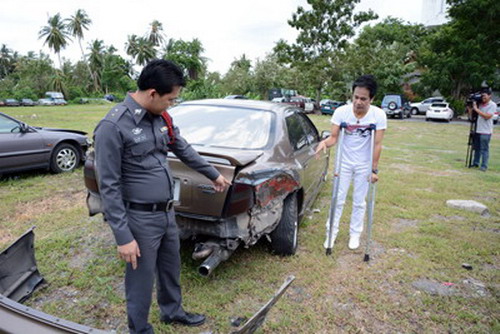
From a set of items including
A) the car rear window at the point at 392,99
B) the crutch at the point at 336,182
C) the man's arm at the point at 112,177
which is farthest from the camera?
the car rear window at the point at 392,99

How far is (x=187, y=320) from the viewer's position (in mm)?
2428

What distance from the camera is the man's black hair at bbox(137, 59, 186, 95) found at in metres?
1.80

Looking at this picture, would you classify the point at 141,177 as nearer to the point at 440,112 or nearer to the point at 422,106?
the point at 440,112

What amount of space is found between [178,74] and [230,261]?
206 centimetres

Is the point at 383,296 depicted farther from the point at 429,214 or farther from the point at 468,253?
the point at 429,214

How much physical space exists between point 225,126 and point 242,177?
1.03m

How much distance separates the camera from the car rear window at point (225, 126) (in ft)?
11.0

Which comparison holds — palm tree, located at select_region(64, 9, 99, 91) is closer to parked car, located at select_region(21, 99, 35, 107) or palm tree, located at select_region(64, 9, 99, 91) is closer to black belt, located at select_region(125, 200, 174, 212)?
parked car, located at select_region(21, 99, 35, 107)

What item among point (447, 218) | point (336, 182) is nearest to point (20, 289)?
point (336, 182)

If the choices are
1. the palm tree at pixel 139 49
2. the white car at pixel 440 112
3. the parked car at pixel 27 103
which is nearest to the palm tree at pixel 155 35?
the palm tree at pixel 139 49

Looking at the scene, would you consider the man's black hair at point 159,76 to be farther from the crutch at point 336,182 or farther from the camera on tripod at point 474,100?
the camera on tripod at point 474,100

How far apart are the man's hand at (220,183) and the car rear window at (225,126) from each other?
786 millimetres

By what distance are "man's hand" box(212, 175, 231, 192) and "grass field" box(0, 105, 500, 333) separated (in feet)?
3.04

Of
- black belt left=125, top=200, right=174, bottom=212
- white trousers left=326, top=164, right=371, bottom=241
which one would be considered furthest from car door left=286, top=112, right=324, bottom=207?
black belt left=125, top=200, right=174, bottom=212
